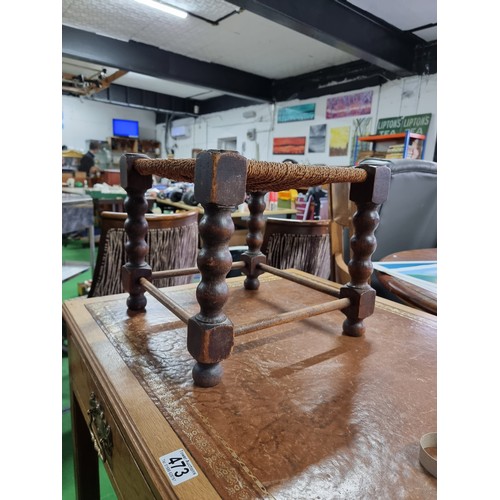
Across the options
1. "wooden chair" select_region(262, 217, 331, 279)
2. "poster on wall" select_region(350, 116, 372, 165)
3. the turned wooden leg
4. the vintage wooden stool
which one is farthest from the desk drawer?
"poster on wall" select_region(350, 116, 372, 165)

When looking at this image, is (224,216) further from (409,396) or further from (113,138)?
(113,138)

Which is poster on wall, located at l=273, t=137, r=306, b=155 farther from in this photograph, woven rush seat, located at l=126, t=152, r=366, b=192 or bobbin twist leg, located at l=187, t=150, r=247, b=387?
bobbin twist leg, located at l=187, t=150, r=247, b=387

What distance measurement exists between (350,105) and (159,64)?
2816mm

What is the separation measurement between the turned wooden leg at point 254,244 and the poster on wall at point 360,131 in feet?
14.7

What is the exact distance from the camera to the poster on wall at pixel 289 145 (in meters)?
6.18

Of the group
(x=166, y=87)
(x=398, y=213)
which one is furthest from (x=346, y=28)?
(x=166, y=87)

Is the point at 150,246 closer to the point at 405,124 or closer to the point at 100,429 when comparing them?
the point at 100,429

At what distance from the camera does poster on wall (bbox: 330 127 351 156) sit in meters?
5.39

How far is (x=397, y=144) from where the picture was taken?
14.4 ft

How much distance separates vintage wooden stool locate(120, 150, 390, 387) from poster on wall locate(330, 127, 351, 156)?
504cm

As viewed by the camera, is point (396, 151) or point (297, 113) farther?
point (297, 113)

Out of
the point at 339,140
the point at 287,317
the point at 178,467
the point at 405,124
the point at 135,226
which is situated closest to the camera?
the point at 178,467

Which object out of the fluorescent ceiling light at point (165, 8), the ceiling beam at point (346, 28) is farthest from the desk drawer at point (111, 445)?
the fluorescent ceiling light at point (165, 8)
